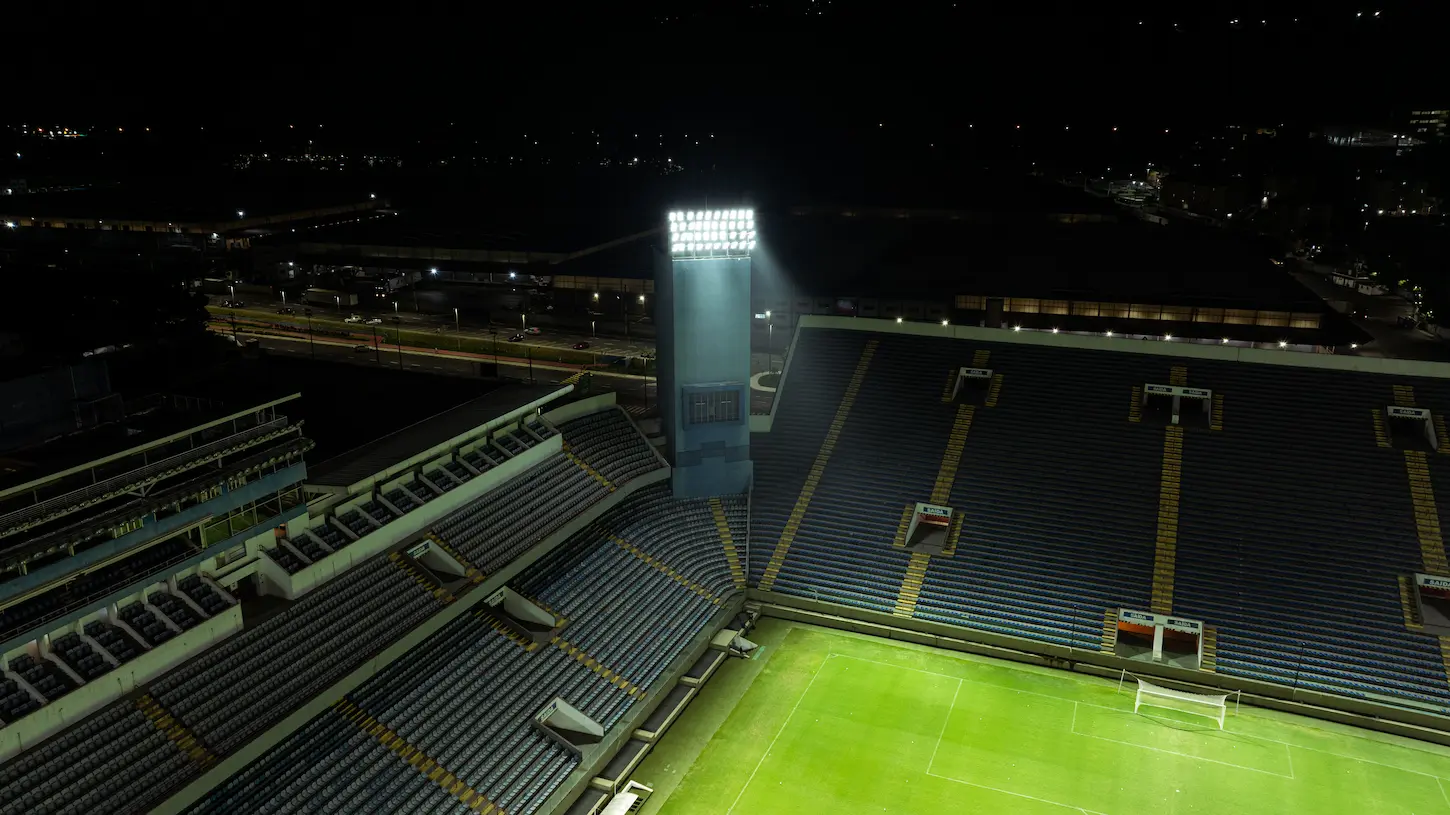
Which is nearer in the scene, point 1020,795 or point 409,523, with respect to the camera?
point 1020,795

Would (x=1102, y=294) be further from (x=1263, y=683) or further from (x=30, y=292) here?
(x=30, y=292)

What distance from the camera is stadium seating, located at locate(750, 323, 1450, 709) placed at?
82.6 ft

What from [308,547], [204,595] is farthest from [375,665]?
[204,595]

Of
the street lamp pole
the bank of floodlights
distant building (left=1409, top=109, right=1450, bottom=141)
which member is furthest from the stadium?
distant building (left=1409, top=109, right=1450, bottom=141)

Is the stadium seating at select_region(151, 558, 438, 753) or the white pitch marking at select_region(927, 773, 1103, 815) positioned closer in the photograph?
the stadium seating at select_region(151, 558, 438, 753)

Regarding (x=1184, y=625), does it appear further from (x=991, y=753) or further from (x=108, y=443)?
(x=108, y=443)

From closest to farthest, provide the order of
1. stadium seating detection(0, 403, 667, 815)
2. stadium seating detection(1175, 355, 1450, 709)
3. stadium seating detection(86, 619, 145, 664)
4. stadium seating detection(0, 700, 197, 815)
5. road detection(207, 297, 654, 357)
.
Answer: stadium seating detection(0, 700, 197, 815)
stadium seating detection(0, 403, 667, 815)
stadium seating detection(86, 619, 145, 664)
stadium seating detection(1175, 355, 1450, 709)
road detection(207, 297, 654, 357)

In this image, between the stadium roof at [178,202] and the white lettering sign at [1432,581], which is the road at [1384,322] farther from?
the stadium roof at [178,202]

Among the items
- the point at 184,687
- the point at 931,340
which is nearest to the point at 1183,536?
the point at 931,340

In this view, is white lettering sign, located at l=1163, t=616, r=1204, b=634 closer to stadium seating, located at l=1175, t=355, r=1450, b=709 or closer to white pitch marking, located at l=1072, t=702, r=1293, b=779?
stadium seating, located at l=1175, t=355, r=1450, b=709

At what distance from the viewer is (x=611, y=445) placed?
30.4m

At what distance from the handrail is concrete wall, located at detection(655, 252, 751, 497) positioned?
13.3m

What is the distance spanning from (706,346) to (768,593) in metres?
8.35

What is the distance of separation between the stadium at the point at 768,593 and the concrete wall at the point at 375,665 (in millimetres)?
76
